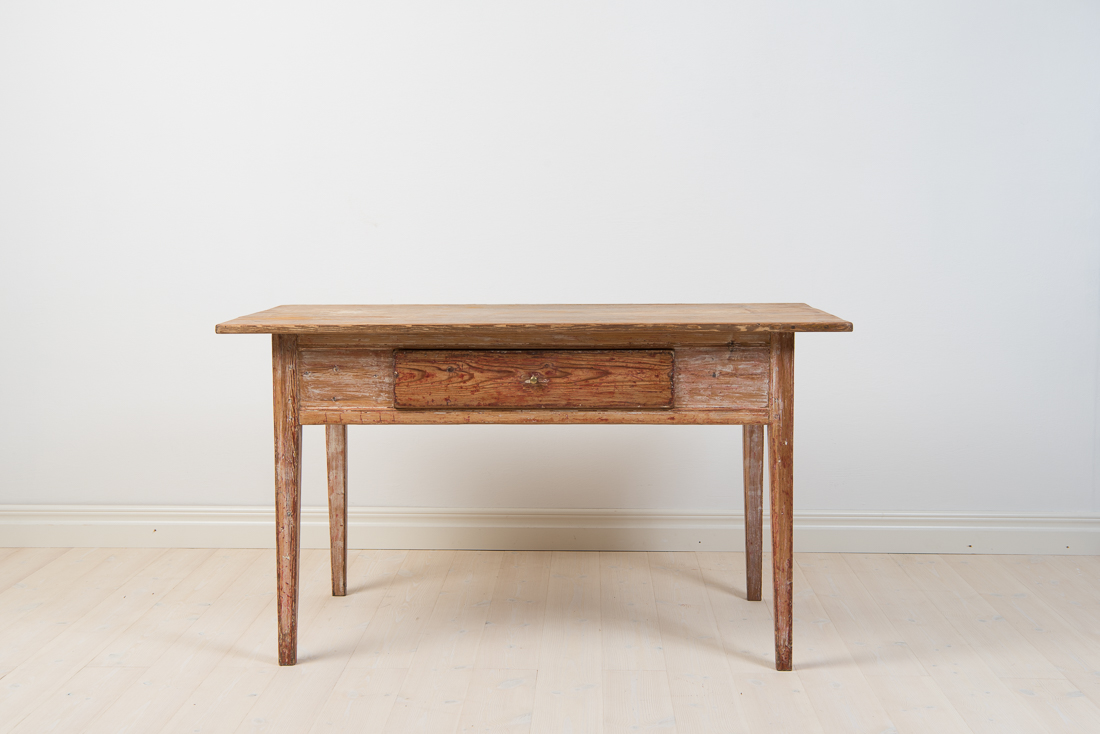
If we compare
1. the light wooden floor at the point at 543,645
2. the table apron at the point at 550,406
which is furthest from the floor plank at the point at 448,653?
the table apron at the point at 550,406

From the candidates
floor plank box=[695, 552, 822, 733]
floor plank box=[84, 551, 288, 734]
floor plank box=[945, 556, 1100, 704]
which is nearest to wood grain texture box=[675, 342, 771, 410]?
floor plank box=[695, 552, 822, 733]

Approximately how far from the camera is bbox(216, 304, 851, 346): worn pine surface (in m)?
1.79

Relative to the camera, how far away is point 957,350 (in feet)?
8.89

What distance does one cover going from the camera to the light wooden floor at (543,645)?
1.77m

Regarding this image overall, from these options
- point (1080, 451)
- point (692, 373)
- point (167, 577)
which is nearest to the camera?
point (692, 373)

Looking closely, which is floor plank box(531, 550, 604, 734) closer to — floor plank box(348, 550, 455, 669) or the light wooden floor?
the light wooden floor

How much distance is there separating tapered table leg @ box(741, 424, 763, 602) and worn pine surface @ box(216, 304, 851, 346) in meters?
0.39

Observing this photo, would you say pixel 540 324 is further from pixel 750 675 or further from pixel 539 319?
pixel 750 675

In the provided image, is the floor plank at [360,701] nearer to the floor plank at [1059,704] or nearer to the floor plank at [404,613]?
the floor plank at [404,613]

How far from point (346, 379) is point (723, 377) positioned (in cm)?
82

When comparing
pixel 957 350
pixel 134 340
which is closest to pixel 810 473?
pixel 957 350

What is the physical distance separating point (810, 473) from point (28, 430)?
254 centimetres

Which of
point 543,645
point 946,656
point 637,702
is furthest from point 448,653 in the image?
point 946,656

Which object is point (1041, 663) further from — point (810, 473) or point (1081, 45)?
point (1081, 45)
